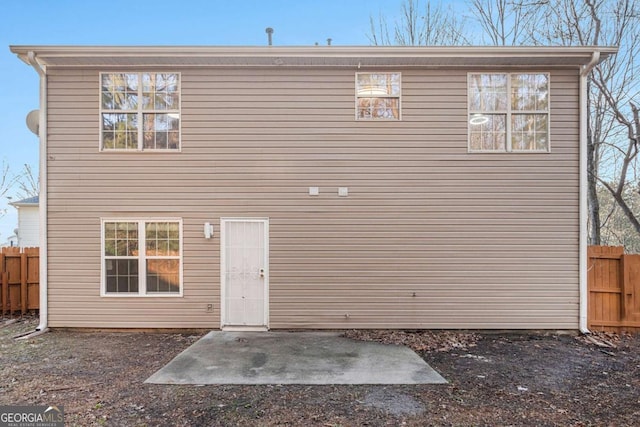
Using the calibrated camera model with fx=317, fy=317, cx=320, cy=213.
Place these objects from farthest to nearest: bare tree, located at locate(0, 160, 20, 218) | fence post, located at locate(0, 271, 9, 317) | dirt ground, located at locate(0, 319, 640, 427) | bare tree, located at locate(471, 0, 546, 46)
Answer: bare tree, located at locate(0, 160, 20, 218) < bare tree, located at locate(471, 0, 546, 46) < fence post, located at locate(0, 271, 9, 317) < dirt ground, located at locate(0, 319, 640, 427)

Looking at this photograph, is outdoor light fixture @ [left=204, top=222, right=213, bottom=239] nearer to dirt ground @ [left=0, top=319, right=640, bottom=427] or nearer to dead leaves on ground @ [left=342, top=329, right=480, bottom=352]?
dirt ground @ [left=0, top=319, right=640, bottom=427]

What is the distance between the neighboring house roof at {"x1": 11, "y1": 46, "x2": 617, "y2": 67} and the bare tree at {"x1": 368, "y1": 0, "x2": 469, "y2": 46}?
542cm

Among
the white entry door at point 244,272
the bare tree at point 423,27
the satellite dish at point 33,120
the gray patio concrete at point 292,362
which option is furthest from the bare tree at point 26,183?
the bare tree at point 423,27

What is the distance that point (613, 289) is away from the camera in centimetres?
584

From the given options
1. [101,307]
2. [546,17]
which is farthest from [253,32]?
[101,307]

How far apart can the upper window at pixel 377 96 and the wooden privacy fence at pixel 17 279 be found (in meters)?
7.74

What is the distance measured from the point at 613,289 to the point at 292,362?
6008mm

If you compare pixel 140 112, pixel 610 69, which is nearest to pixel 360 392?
pixel 140 112

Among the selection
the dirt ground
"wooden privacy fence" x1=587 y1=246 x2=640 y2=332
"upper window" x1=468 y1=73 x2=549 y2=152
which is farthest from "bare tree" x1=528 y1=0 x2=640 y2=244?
the dirt ground

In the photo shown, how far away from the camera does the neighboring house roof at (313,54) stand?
18.1 ft

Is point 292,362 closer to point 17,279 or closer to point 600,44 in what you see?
point 17,279

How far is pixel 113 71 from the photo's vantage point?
593 centimetres

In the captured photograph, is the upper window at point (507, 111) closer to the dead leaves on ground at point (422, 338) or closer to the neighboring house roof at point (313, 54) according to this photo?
the neighboring house roof at point (313, 54)

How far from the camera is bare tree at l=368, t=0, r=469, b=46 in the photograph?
10219 mm
